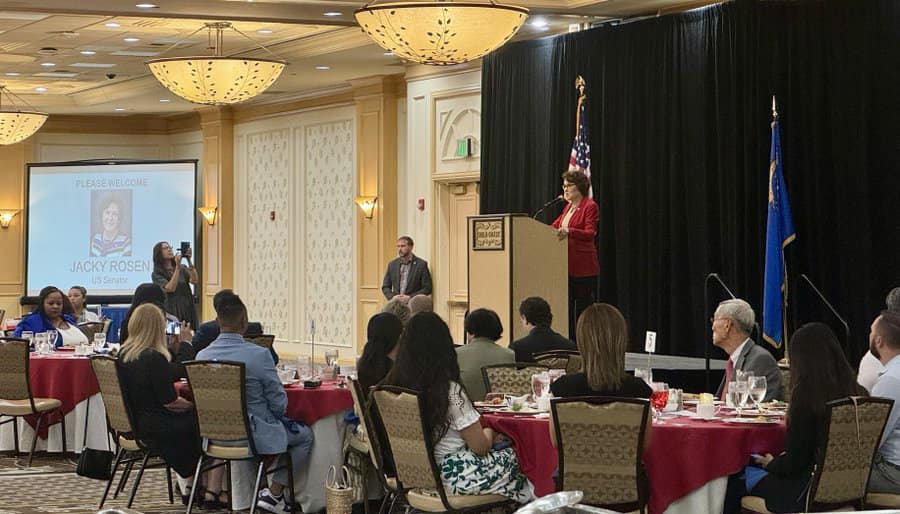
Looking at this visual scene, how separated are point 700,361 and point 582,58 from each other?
3.22 m

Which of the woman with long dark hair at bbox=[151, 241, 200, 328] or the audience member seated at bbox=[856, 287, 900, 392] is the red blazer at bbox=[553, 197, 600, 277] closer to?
the audience member seated at bbox=[856, 287, 900, 392]

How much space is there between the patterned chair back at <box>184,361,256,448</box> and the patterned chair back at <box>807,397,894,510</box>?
291 centimetres

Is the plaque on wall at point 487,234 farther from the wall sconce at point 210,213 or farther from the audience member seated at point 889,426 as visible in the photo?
the wall sconce at point 210,213

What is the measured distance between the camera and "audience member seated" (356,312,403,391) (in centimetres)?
662

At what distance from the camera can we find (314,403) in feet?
24.2

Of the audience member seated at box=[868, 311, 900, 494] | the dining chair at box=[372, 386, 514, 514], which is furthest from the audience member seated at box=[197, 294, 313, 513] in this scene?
the audience member seated at box=[868, 311, 900, 494]

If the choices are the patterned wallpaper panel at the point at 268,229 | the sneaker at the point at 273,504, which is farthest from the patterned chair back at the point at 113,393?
the patterned wallpaper panel at the point at 268,229

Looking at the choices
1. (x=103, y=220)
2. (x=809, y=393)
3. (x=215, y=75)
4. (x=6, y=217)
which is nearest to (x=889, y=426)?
(x=809, y=393)

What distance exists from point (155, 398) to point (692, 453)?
3.09 m

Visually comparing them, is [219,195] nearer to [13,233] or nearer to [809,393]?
[13,233]

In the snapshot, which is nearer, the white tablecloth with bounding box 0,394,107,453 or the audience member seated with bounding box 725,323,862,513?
the audience member seated with bounding box 725,323,862,513

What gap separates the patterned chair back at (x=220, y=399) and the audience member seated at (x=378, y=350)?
659mm

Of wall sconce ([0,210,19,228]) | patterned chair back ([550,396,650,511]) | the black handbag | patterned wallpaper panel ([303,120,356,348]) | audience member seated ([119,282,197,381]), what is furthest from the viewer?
wall sconce ([0,210,19,228])

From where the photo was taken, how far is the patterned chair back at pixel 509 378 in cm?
704
